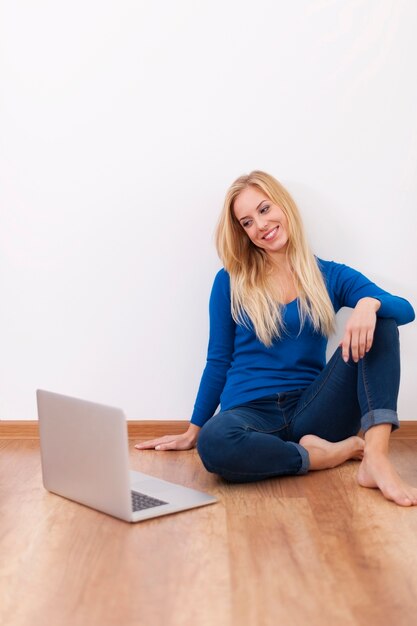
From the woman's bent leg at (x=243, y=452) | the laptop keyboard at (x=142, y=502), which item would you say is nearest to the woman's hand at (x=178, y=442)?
the woman's bent leg at (x=243, y=452)

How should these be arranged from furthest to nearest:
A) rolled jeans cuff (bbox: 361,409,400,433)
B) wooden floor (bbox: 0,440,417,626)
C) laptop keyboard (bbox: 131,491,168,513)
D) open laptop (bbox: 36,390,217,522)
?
1. rolled jeans cuff (bbox: 361,409,400,433)
2. laptop keyboard (bbox: 131,491,168,513)
3. open laptop (bbox: 36,390,217,522)
4. wooden floor (bbox: 0,440,417,626)

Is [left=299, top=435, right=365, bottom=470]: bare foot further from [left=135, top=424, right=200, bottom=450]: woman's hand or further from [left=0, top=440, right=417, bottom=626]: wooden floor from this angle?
[left=135, top=424, right=200, bottom=450]: woman's hand

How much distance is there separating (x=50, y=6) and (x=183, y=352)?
3.86 ft

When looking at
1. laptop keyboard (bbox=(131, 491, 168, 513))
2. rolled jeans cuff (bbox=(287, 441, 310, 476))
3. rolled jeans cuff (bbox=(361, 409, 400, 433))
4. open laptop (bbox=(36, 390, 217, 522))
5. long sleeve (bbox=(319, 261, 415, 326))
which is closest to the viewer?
open laptop (bbox=(36, 390, 217, 522))

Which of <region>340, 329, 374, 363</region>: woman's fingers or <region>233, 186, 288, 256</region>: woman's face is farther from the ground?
<region>233, 186, 288, 256</region>: woman's face

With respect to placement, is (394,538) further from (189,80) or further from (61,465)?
(189,80)

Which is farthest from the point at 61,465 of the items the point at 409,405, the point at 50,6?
the point at 50,6

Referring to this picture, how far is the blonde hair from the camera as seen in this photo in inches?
89.9

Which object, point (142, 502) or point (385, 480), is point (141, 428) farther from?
point (385, 480)

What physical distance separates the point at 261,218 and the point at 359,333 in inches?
20.0

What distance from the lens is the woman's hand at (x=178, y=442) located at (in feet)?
8.00

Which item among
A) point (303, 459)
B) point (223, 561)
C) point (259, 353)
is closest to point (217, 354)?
point (259, 353)

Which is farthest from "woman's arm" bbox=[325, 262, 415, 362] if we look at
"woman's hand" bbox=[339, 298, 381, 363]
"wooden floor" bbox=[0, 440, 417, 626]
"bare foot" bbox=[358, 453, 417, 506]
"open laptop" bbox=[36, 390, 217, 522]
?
"open laptop" bbox=[36, 390, 217, 522]

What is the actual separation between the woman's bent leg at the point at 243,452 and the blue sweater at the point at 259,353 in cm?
24
